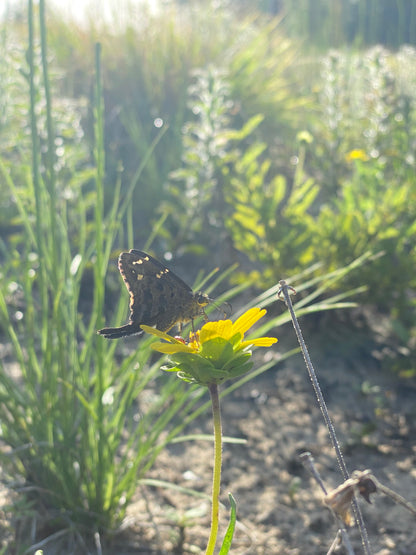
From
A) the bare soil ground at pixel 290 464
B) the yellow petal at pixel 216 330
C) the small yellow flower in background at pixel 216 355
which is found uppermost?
the yellow petal at pixel 216 330

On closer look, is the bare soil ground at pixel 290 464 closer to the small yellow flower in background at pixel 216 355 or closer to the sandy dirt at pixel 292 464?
the sandy dirt at pixel 292 464

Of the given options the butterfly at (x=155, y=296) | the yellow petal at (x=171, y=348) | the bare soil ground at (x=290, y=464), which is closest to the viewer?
the yellow petal at (x=171, y=348)

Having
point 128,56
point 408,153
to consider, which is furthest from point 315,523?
point 128,56

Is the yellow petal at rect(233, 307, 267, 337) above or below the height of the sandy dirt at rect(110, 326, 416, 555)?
above

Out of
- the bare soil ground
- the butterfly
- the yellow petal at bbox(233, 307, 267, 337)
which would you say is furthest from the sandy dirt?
the yellow petal at bbox(233, 307, 267, 337)

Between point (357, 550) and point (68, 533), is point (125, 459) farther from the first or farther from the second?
point (357, 550)

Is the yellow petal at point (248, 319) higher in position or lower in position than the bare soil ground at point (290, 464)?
higher

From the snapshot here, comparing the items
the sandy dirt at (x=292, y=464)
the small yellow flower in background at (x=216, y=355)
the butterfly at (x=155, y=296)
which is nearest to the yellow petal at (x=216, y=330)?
the small yellow flower in background at (x=216, y=355)

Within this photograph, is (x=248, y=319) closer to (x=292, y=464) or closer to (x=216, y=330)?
(x=216, y=330)

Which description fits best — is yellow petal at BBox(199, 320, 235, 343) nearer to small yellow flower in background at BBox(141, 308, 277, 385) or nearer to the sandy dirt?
small yellow flower in background at BBox(141, 308, 277, 385)
